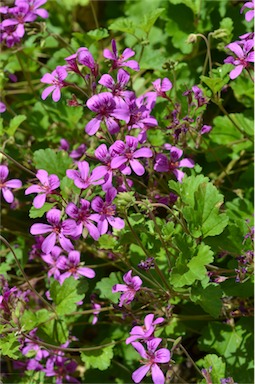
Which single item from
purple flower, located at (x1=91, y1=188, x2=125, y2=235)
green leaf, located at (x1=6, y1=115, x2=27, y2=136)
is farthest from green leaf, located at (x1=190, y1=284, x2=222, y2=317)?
green leaf, located at (x1=6, y1=115, x2=27, y2=136)

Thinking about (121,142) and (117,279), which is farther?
(117,279)

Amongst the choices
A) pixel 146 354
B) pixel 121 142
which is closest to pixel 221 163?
pixel 121 142

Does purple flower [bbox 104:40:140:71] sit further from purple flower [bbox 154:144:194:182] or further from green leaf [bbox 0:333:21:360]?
green leaf [bbox 0:333:21:360]

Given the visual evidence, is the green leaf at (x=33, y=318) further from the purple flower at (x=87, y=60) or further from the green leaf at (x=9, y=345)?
the purple flower at (x=87, y=60)

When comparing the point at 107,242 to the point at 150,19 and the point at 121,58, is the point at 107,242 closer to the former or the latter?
the point at 121,58

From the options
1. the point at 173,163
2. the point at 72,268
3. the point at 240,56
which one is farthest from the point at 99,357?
the point at 240,56

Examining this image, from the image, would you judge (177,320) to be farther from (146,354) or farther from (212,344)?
(146,354)

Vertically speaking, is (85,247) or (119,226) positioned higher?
(119,226)
